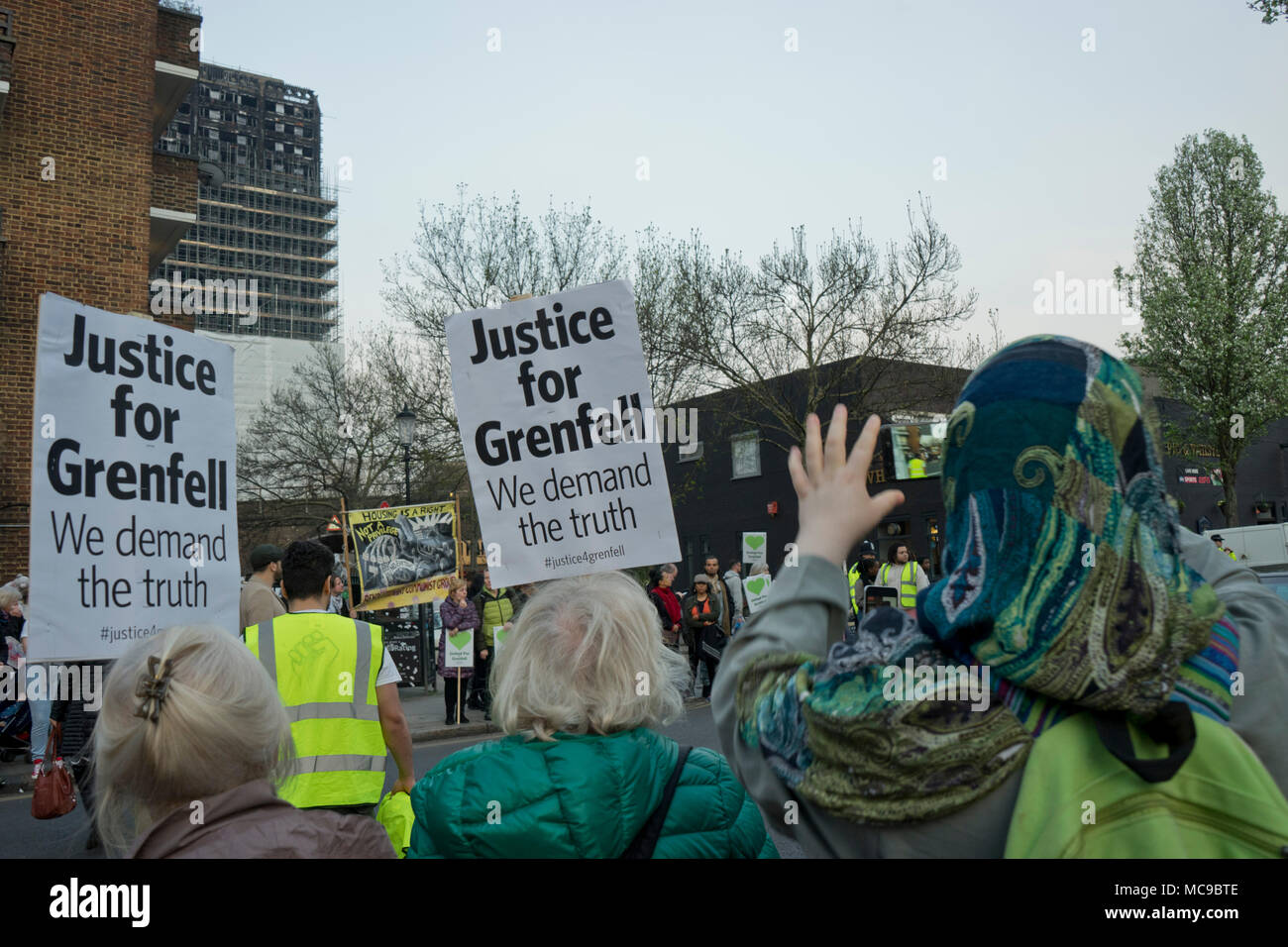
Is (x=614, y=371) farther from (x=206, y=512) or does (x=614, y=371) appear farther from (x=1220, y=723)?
(x=1220, y=723)

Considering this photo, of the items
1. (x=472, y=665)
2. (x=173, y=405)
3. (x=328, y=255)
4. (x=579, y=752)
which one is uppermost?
(x=328, y=255)

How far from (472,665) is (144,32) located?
581 inches

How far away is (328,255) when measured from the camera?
431 ft

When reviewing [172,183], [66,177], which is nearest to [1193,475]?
[172,183]

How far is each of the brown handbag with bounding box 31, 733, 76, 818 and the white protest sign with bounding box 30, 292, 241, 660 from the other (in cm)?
229

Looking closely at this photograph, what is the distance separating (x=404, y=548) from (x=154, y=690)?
45.9ft

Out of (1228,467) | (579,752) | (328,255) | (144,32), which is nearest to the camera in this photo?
(579,752)

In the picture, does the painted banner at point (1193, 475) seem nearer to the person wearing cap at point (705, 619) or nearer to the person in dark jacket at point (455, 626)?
the person wearing cap at point (705, 619)

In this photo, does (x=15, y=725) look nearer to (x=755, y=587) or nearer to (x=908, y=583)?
(x=755, y=587)

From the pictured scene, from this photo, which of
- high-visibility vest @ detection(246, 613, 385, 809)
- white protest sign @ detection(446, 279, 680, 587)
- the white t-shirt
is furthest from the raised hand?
white protest sign @ detection(446, 279, 680, 587)

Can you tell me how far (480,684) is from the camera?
14758 millimetres
